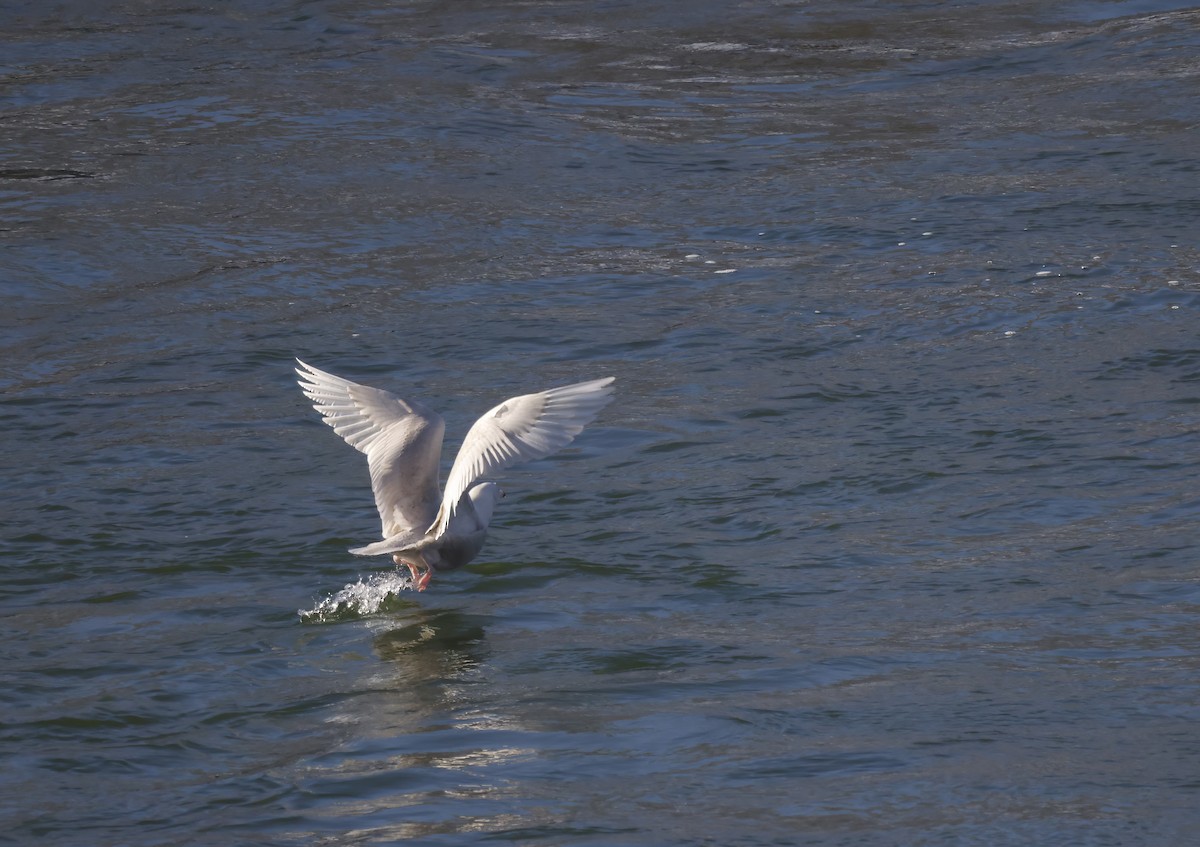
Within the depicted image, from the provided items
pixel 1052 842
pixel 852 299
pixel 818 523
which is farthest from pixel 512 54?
pixel 1052 842

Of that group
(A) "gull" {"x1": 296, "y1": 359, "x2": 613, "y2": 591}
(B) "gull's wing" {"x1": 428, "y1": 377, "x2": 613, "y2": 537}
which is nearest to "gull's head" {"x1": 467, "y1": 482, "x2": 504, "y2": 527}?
(A) "gull" {"x1": 296, "y1": 359, "x2": 613, "y2": 591}

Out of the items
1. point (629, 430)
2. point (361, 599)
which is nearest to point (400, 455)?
point (361, 599)

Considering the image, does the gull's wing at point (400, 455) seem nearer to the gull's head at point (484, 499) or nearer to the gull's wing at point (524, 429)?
the gull's head at point (484, 499)

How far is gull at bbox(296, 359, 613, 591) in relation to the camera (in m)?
6.62

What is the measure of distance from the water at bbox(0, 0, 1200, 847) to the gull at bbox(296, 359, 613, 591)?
366 millimetres

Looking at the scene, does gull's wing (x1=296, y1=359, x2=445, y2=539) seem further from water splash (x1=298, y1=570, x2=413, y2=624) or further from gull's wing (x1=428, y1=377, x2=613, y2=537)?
gull's wing (x1=428, y1=377, x2=613, y2=537)

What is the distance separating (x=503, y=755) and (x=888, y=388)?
14.8 ft

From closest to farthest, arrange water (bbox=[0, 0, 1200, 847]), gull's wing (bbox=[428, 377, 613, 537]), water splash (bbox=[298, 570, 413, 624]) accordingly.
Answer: water (bbox=[0, 0, 1200, 847]) → gull's wing (bbox=[428, 377, 613, 537]) → water splash (bbox=[298, 570, 413, 624])

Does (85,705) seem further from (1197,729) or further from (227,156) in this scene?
(227,156)

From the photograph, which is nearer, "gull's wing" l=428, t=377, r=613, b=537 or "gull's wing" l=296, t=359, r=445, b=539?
"gull's wing" l=428, t=377, r=613, b=537

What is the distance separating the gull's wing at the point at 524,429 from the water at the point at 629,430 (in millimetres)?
726

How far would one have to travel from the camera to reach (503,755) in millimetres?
5609

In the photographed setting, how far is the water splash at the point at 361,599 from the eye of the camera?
7.16 meters

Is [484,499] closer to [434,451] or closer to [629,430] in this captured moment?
[434,451]
